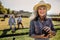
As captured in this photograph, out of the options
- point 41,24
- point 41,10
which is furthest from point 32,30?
point 41,10

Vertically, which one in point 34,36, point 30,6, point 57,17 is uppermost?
point 30,6

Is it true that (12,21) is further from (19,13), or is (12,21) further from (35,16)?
(35,16)

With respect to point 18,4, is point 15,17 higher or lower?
lower

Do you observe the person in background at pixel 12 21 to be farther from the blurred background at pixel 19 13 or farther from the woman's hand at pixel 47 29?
the woman's hand at pixel 47 29

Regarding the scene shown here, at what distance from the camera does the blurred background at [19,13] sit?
7.64ft

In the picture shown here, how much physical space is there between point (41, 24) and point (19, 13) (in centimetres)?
35

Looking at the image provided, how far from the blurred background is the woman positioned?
0.06m

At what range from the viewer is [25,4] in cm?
239


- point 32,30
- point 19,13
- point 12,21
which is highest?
point 19,13

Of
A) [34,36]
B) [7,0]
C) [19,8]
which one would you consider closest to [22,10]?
[19,8]

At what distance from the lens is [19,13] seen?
236 cm

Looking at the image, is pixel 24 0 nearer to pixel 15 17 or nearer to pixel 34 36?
pixel 15 17

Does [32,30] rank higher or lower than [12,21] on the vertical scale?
lower

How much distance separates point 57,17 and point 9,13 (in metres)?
0.70
